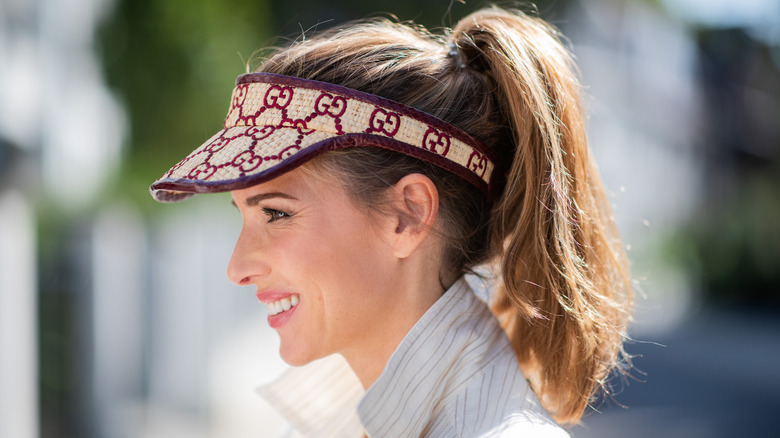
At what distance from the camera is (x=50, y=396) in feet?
16.7

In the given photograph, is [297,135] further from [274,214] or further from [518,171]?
[518,171]

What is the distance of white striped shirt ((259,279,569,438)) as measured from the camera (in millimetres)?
1583

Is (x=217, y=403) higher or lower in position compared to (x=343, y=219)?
lower

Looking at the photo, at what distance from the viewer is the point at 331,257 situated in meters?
1.67

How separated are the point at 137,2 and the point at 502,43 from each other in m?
4.05

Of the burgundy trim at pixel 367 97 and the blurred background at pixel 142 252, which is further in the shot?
the blurred background at pixel 142 252

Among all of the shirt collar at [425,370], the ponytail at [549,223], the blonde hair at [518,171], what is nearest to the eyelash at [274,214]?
the blonde hair at [518,171]

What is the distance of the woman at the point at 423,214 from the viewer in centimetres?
162

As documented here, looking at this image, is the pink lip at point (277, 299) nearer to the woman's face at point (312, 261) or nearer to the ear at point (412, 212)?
the woman's face at point (312, 261)

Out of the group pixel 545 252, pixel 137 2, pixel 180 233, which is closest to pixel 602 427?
→ pixel 180 233

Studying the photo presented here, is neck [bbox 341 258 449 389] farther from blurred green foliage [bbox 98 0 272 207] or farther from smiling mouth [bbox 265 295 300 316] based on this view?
blurred green foliage [bbox 98 0 272 207]

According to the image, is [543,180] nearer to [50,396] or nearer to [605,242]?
[605,242]

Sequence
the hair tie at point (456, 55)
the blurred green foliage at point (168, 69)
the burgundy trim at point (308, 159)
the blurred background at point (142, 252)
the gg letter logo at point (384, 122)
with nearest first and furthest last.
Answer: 1. the burgundy trim at point (308, 159)
2. the gg letter logo at point (384, 122)
3. the hair tie at point (456, 55)
4. the blurred background at point (142, 252)
5. the blurred green foliage at point (168, 69)

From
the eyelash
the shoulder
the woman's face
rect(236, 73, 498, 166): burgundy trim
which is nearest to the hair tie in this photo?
rect(236, 73, 498, 166): burgundy trim
